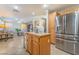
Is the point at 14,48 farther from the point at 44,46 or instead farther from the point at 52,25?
the point at 52,25

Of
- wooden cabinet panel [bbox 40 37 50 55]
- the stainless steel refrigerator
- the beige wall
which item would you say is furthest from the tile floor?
the beige wall

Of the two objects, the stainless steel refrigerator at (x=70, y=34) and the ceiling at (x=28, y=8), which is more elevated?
the ceiling at (x=28, y=8)

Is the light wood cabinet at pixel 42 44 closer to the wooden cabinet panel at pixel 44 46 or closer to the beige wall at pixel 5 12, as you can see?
the wooden cabinet panel at pixel 44 46

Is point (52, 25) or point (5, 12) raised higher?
point (5, 12)

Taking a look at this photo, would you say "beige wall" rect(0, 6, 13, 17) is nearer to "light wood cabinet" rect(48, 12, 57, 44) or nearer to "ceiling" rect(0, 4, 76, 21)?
"ceiling" rect(0, 4, 76, 21)

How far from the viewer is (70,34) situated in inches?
152

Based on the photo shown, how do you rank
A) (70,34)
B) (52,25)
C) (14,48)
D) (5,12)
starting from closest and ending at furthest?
(5,12), (14,48), (52,25), (70,34)

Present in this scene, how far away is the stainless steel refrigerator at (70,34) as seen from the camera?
12.1ft

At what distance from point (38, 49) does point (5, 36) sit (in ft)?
3.61

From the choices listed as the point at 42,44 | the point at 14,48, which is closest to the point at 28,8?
the point at 42,44

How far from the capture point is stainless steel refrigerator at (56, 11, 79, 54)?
12.1 feet

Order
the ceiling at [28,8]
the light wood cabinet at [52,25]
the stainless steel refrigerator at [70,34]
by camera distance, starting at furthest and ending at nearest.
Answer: the stainless steel refrigerator at [70,34], the light wood cabinet at [52,25], the ceiling at [28,8]

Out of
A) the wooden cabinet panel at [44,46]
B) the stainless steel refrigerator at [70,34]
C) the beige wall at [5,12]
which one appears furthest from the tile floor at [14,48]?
the beige wall at [5,12]
